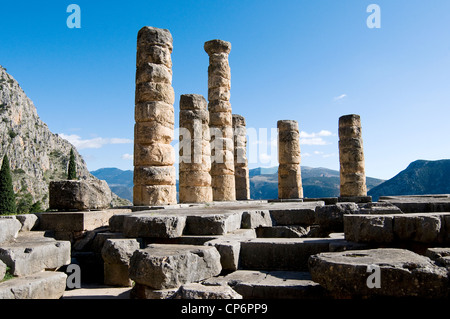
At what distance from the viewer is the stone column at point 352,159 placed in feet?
58.7

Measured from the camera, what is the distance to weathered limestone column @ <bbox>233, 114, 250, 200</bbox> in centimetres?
2031

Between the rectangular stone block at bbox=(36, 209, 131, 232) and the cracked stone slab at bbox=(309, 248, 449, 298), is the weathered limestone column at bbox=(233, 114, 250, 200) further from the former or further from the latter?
the cracked stone slab at bbox=(309, 248, 449, 298)

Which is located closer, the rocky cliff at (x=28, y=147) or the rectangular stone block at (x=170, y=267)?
the rectangular stone block at (x=170, y=267)

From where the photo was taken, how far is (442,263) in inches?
129

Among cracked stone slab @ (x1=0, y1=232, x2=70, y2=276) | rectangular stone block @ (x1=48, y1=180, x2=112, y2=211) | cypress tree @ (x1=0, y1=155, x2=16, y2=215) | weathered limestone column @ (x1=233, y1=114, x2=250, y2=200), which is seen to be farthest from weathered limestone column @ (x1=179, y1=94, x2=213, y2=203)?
cypress tree @ (x1=0, y1=155, x2=16, y2=215)

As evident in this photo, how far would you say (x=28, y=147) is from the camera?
72.4 m

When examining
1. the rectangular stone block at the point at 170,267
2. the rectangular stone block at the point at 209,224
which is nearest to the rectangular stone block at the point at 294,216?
the rectangular stone block at the point at 209,224

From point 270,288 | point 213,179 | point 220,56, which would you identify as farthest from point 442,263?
point 220,56

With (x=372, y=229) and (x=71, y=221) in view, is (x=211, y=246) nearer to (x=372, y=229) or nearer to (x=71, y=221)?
(x=372, y=229)

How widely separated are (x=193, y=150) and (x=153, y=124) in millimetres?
2715

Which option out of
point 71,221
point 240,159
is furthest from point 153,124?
point 240,159

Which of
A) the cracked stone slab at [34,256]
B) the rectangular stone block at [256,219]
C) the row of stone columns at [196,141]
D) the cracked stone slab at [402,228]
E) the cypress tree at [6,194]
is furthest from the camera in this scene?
the cypress tree at [6,194]

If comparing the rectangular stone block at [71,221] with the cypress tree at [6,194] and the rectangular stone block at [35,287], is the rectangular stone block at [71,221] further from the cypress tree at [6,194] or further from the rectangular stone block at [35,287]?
the cypress tree at [6,194]

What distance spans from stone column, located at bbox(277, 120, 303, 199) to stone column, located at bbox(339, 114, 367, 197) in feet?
7.07
